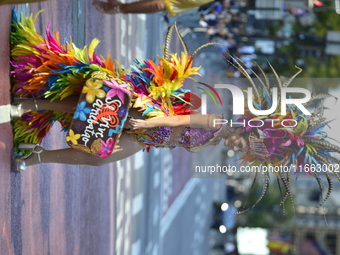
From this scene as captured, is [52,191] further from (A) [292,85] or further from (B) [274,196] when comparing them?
(B) [274,196]

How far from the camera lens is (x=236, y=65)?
2.96 meters

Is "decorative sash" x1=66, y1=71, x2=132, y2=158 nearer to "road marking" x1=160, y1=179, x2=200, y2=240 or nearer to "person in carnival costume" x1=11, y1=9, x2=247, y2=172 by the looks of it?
"person in carnival costume" x1=11, y1=9, x2=247, y2=172

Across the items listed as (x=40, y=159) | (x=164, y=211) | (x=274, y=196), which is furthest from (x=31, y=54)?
(x=274, y=196)

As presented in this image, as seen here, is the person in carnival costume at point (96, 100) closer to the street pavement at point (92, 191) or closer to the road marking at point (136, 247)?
the street pavement at point (92, 191)

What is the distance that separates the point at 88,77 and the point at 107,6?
2604 millimetres

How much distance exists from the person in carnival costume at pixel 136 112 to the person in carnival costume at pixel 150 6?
4.13 ft

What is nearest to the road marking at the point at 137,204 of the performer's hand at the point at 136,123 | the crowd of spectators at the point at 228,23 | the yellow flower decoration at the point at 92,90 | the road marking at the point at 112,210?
the road marking at the point at 112,210

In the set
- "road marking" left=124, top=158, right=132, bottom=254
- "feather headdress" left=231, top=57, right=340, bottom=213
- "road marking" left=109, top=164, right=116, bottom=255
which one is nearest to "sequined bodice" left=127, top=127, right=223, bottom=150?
"feather headdress" left=231, top=57, right=340, bottom=213

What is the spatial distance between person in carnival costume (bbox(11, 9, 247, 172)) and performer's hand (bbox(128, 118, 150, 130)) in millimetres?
15

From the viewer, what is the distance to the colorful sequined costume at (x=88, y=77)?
296 cm

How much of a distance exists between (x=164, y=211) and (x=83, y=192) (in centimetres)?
374

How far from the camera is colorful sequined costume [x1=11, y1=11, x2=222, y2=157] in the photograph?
9.73 ft

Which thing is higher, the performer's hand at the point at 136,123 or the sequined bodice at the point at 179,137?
the performer's hand at the point at 136,123

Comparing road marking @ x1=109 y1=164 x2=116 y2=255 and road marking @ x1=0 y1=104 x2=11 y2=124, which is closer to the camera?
road marking @ x1=0 y1=104 x2=11 y2=124
